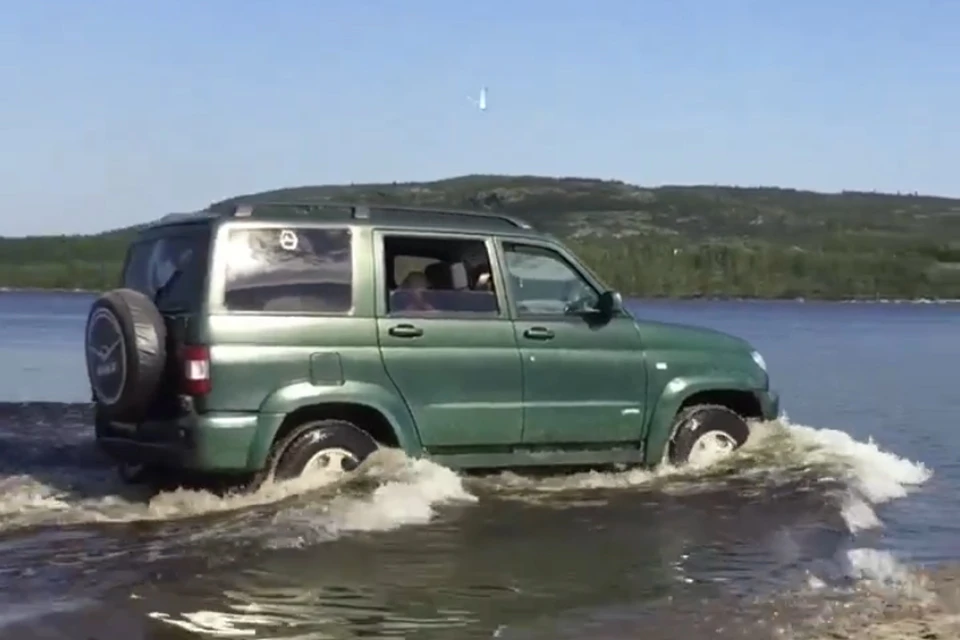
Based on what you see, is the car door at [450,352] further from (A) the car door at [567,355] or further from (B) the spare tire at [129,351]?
(B) the spare tire at [129,351]

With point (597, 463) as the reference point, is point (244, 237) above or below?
above

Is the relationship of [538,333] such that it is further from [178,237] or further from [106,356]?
[106,356]

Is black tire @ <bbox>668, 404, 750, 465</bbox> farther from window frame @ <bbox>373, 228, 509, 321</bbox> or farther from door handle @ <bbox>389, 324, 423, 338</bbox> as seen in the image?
door handle @ <bbox>389, 324, 423, 338</bbox>

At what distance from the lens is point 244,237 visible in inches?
343

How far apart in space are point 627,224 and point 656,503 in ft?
400

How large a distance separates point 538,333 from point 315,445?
1708mm

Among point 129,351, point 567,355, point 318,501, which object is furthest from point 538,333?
point 129,351

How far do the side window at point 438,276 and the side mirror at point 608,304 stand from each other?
77 centimetres

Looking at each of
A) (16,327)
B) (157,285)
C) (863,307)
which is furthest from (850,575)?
(863,307)

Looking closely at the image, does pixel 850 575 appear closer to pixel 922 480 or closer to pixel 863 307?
pixel 922 480

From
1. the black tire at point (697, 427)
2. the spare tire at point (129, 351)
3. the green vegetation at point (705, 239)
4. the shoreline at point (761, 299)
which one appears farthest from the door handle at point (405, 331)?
the shoreline at point (761, 299)

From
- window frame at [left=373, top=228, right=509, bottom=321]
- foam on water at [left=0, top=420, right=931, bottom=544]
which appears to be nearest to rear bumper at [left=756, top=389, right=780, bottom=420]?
foam on water at [left=0, top=420, right=931, bottom=544]

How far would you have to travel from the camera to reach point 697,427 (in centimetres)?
1036

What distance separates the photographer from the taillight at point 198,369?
27.6 ft
